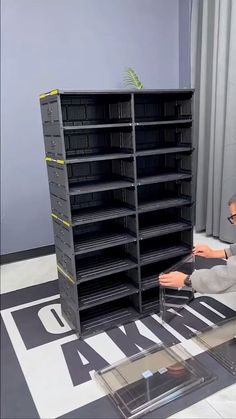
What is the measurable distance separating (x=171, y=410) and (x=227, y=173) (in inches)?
91.1

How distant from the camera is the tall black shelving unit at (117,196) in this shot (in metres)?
2.08

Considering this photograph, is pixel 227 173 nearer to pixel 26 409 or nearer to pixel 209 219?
pixel 209 219

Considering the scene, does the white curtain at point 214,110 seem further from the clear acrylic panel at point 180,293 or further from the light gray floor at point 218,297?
the clear acrylic panel at point 180,293

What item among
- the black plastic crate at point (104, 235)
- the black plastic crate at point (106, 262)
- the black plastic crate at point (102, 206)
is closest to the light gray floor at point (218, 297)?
the black plastic crate at point (106, 262)

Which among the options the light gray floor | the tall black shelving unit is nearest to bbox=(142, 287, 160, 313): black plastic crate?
the tall black shelving unit

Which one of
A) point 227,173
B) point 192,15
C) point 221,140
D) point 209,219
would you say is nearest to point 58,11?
point 192,15

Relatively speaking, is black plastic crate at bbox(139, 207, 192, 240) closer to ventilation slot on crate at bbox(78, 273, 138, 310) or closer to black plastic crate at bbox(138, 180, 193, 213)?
black plastic crate at bbox(138, 180, 193, 213)

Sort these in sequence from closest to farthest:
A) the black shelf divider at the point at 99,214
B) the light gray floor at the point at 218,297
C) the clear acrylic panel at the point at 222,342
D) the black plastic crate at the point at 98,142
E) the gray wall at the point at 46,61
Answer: the light gray floor at the point at 218,297
the clear acrylic panel at the point at 222,342
the black shelf divider at the point at 99,214
the black plastic crate at the point at 98,142
the gray wall at the point at 46,61

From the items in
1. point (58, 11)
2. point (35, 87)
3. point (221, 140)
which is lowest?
point (221, 140)

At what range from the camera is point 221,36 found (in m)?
3.15

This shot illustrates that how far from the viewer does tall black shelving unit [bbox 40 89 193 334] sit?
2.08 metres

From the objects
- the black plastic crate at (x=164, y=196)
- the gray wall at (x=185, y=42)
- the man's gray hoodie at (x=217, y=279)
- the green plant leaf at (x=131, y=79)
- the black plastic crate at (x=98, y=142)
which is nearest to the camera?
the man's gray hoodie at (x=217, y=279)

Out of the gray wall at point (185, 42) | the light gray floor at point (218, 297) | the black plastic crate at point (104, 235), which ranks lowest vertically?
the light gray floor at point (218, 297)

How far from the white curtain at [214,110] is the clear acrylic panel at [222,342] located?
4.61 feet
